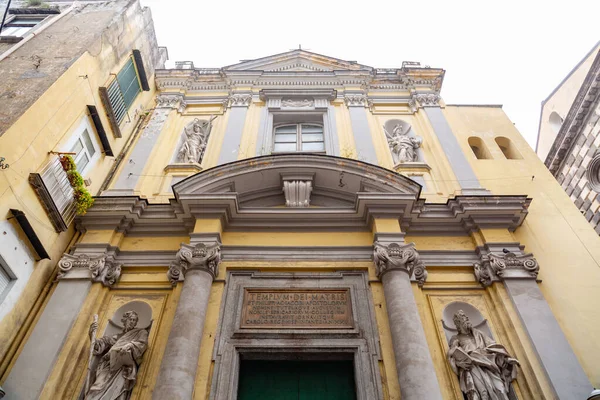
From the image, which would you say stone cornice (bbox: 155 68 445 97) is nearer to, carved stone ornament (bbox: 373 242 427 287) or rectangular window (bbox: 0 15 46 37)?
rectangular window (bbox: 0 15 46 37)

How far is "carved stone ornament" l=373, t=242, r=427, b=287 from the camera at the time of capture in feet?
23.6

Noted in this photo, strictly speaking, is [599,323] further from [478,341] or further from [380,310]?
[380,310]

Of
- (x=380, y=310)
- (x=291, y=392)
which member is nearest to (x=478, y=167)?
(x=380, y=310)

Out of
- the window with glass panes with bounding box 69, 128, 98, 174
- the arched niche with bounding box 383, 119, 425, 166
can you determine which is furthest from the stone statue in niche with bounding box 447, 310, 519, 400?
the window with glass panes with bounding box 69, 128, 98, 174

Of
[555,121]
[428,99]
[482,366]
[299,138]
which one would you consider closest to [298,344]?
[482,366]

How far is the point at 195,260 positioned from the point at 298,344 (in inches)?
87.3

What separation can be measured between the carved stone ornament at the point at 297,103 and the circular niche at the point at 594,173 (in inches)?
411

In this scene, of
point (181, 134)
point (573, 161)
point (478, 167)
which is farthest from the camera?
point (573, 161)

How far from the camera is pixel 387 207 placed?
8141mm

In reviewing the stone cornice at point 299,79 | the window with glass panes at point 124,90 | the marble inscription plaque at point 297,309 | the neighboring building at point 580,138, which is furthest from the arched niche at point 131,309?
the neighboring building at point 580,138

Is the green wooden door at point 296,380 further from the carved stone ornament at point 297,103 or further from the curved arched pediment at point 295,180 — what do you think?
the carved stone ornament at point 297,103

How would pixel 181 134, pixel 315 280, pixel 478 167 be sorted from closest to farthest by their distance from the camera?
pixel 315 280
pixel 478 167
pixel 181 134

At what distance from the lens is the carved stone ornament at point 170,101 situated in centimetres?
1229

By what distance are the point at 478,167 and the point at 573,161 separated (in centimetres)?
910
